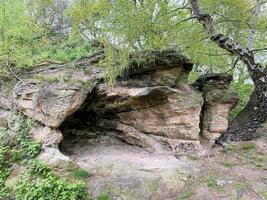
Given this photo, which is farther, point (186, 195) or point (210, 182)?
point (210, 182)

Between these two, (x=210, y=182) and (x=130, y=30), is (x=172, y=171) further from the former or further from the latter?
(x=130, y=30)

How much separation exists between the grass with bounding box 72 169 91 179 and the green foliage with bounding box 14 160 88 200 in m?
0.33

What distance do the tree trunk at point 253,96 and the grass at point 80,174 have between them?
4.01 m

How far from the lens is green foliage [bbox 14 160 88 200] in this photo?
687 centimetres

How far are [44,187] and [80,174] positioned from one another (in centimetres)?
83

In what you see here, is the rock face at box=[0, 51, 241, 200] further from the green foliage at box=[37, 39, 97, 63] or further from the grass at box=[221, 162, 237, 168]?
the grass at box=[221, 162, 237, 168]

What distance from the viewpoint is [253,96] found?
9844 millimetres

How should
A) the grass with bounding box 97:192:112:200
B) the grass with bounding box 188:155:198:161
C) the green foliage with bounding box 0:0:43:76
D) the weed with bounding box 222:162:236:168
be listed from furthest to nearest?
the green foliage with bounding box 0:0:43:76 < the grass with bounding box 188:155:198:161 < the weed with bounding box 222:162:236:168 < the grass with bounding box 97:192:112:200

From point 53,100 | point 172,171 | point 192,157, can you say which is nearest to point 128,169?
point 172,171

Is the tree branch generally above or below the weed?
above

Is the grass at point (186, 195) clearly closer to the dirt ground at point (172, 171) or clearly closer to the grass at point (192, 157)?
the dirt ground at point (172, 171)

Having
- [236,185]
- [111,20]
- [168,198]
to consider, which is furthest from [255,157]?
[111,20]

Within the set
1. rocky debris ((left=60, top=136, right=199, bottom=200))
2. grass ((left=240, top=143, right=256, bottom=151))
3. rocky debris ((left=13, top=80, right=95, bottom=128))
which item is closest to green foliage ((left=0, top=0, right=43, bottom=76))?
rocky debris ((left=13, top=80, right=95, bottom=128))

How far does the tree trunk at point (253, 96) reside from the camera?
30.0 feet
